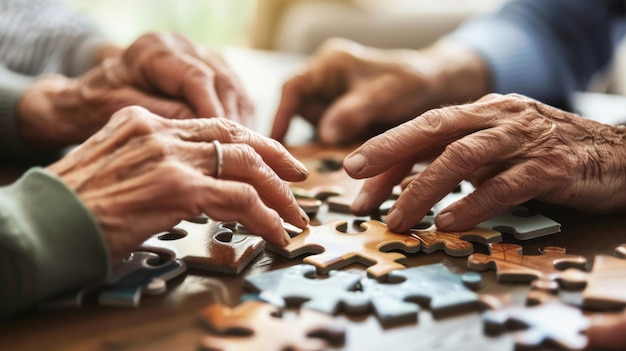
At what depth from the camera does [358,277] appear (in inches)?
43.0

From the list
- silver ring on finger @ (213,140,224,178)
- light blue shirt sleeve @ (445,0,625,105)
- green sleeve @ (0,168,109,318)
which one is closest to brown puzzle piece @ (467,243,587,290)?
silver ring on finger @ (213,140,224,178)

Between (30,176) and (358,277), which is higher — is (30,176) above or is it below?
above

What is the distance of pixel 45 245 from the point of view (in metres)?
0.98

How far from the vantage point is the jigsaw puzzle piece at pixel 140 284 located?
104 cm

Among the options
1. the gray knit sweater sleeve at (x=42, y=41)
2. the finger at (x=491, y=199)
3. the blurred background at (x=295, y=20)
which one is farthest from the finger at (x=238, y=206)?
the blurred background at (x=295, y=20)

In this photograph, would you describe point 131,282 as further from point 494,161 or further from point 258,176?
point 494,161

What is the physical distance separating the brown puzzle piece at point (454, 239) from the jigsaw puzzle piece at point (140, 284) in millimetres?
473

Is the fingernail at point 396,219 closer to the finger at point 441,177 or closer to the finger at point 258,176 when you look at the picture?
the finger at point 441,177


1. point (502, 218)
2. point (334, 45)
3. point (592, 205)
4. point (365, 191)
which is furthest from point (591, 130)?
point (334, 45)

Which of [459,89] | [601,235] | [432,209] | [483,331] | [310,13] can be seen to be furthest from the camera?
[310,13]

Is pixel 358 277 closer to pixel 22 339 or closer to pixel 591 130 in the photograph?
pixel 22 339

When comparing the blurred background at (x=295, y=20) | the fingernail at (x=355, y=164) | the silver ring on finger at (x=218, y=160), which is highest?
the silver ring on finger at (x=218, y=160)

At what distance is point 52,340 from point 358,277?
50 cm

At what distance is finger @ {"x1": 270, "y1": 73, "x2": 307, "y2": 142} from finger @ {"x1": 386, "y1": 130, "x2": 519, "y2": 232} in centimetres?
96
